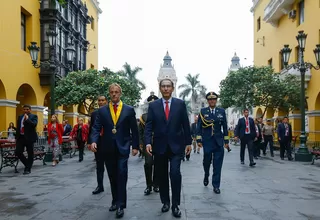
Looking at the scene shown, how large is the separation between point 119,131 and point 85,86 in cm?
1851

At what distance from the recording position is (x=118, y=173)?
554 cm

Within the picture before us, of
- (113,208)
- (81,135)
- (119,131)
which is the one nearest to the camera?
(119,131)

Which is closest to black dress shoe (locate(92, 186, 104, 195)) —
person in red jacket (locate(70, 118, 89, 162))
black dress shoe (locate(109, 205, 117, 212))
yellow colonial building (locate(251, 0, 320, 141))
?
black dress shoe (locate(109, 205, 117, 212))

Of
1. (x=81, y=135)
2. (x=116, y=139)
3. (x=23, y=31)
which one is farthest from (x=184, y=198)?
(x=23, y=31)

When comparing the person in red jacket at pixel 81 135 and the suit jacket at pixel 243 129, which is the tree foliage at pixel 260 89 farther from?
the person in red jacket at pixel 81 135

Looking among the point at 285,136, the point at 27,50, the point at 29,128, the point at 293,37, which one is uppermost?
the point at 293,37

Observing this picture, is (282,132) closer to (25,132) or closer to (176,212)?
(25,132)

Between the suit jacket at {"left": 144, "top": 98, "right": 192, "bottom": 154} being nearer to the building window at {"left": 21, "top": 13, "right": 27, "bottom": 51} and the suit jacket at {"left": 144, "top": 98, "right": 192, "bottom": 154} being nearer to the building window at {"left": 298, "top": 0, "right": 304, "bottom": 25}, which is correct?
the building window at {"left": 21, "top": 13, "right": 27, "bottom": 51}

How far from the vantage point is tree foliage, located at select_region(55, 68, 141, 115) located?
23.2 m

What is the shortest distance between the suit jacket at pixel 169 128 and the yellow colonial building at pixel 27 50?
463 inches

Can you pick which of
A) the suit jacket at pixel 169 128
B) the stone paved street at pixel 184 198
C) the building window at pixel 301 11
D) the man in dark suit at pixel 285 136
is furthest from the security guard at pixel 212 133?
the building window at pixel 301 11

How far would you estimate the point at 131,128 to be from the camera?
229 inches

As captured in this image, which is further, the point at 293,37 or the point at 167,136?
the point at 293,37

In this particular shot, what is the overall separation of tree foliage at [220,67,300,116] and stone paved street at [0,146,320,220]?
541 inches
